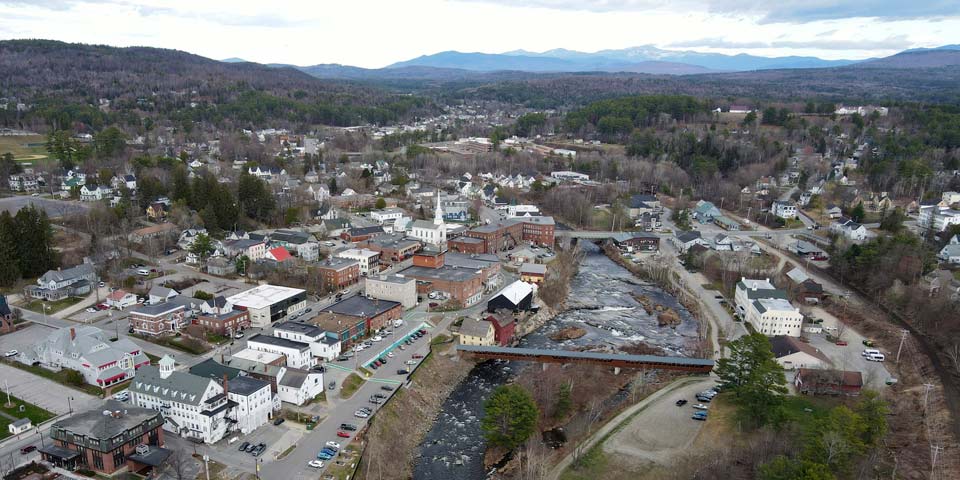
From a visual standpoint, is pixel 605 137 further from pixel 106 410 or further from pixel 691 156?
pixel 106 410

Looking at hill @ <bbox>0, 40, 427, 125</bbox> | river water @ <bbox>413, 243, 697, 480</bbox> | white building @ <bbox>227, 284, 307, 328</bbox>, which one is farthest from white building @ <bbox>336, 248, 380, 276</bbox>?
hill @ <bbox>0, 40, 427, 125</bbox>

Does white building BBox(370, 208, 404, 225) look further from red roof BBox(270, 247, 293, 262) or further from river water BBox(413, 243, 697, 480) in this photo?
river water BBox(413, 243, 697, 480)

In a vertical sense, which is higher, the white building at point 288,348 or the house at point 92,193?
the house at point 92,193

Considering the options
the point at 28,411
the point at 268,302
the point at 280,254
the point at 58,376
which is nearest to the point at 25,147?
the point at 280,254

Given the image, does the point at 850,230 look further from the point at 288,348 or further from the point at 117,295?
the point at 117,295

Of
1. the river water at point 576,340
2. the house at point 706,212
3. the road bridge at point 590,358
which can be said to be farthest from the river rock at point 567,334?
the house at point 706,212

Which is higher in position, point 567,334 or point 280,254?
point 280,254

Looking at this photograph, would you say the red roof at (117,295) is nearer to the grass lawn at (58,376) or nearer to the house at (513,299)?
the grass lawn at (58,376)
